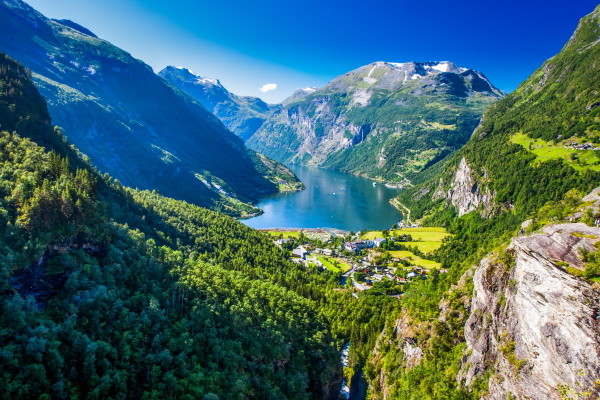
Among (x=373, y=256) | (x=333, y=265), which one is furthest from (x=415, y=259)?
(x=333, y=265)

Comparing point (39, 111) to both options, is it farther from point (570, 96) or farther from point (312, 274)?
point (570, 96)

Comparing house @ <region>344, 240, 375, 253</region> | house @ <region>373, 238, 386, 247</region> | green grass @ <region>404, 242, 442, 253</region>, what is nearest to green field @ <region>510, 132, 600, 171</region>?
green grass @ <region>404, 242, 442, 253</region>

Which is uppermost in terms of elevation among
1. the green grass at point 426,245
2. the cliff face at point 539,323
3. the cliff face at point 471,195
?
the cliff face at point 471,195

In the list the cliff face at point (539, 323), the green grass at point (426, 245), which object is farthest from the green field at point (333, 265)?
the cliff face at point (539, 323)

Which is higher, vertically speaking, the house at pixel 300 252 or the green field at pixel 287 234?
the green field at pixel 287 234

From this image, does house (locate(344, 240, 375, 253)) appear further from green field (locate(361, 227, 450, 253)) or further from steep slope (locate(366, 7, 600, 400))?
steep slope (locate(366, 7, 600, 400))

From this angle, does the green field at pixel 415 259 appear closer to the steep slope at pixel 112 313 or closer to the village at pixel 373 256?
the village at pixel 373 256

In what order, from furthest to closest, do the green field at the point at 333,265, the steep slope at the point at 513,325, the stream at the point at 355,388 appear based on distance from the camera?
1. the green field at the point at 333,265
2. the stream at the point at 355,388
3. the steep slope at the point at 513,325
